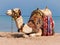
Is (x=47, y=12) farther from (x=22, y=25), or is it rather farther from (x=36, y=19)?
(x=22, y=25)

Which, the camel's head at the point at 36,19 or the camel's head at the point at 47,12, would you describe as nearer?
the camel's head at the point at 36,19

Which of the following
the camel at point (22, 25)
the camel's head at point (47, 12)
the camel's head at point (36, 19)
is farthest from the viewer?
the camel's head at point (47, 12)

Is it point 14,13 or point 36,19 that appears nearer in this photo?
point 14,13

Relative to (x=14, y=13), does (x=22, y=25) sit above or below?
below

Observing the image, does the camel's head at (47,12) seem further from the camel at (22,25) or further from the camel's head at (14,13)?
the camel's head at (14,13)

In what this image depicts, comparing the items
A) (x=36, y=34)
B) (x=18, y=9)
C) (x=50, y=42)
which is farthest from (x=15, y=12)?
(x=50, y=42)

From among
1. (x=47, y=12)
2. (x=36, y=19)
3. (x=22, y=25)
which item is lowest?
(x=22, y=25)

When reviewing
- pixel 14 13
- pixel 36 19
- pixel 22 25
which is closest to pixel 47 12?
pixel 36 19

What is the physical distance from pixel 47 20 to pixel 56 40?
4.64ft

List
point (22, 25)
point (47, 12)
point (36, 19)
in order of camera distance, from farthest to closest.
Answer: point (47, 12), point (36, 19), point (22, 25)

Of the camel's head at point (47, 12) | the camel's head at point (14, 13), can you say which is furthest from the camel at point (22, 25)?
the camel's head at point (47, 12)

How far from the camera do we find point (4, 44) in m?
11.5

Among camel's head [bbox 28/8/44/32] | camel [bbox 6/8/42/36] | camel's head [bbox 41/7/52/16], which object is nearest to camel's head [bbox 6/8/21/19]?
camel [bbox 6/8/42/36]

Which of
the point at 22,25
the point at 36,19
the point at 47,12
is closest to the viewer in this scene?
the point at 22,25
